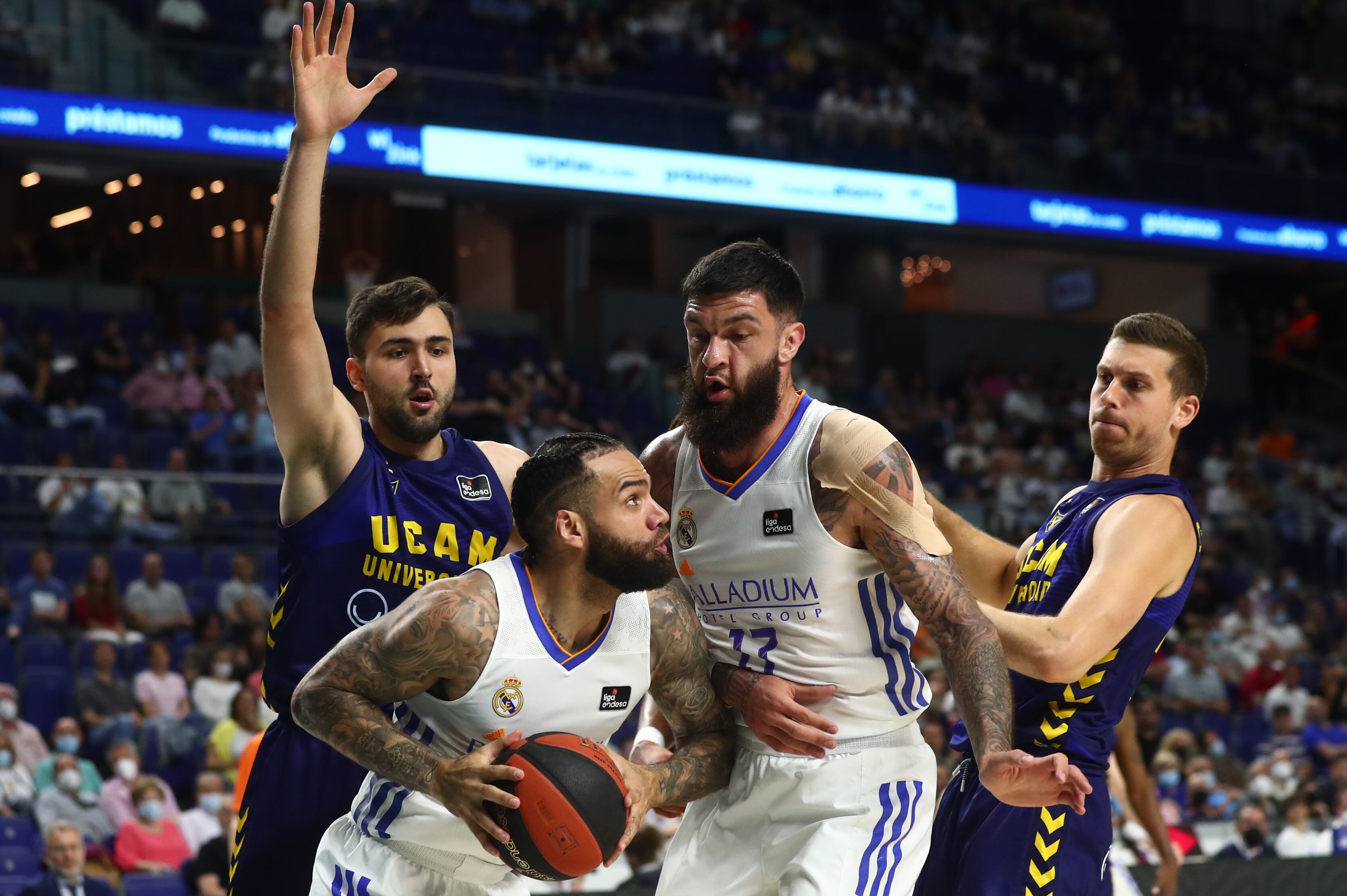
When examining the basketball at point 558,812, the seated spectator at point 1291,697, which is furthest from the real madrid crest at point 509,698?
the seated spectator at point 1291,697

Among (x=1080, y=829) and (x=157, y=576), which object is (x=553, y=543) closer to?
(x=1080, y=829)

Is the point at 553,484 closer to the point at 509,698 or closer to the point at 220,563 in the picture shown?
the point at 509,698

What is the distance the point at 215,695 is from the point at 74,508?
2.63 metres

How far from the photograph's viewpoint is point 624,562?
3.46 m

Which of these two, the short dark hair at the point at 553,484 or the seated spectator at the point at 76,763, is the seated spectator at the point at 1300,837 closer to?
the seated spectator at the point at 76,763

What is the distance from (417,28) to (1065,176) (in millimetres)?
8474

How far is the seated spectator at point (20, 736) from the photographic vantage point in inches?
362

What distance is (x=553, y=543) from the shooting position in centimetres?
351

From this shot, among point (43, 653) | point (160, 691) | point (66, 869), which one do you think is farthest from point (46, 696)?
point (66, 869)

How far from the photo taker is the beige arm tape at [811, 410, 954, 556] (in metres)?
3.61

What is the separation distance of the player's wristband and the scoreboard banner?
9170 mm

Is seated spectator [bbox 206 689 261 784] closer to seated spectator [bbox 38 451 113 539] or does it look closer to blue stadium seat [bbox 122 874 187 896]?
blue stadium seat [bbox 122 874 187 896]

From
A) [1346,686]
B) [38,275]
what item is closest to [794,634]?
[1346,686]

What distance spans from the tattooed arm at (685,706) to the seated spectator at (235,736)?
259 inches
